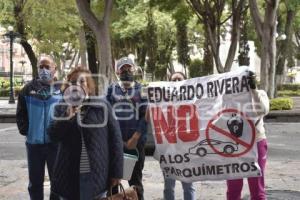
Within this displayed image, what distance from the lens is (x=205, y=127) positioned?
6000 mm

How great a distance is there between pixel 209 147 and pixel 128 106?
0.92 m

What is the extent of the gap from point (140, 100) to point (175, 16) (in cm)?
2290

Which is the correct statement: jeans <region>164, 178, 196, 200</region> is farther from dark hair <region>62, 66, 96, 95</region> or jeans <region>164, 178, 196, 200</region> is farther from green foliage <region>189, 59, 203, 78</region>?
green foliage <region>189, 59, 203, 78</region>

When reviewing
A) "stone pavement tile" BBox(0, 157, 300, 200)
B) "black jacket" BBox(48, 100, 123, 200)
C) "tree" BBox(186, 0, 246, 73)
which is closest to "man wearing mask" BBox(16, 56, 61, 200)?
"black jacket" BBox(48, 100, 123, 200)

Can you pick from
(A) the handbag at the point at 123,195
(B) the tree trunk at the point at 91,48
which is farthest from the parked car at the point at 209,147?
(B) the tree trunk at the point at 91,48

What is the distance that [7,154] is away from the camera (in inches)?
469

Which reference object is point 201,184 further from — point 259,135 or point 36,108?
point 36,108

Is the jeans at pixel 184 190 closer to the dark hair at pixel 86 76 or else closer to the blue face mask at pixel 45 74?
the blue face mask at pixel 45 74

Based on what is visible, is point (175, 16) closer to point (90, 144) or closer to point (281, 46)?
point (281, 46)

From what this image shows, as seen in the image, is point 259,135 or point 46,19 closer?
point 259,135

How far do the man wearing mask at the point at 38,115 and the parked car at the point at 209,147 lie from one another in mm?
1427

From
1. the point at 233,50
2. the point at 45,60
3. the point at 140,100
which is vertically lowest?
the point at 140,100

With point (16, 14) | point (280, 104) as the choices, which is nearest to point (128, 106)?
point (280, 104)

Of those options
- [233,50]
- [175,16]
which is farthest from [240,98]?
[175,16]
